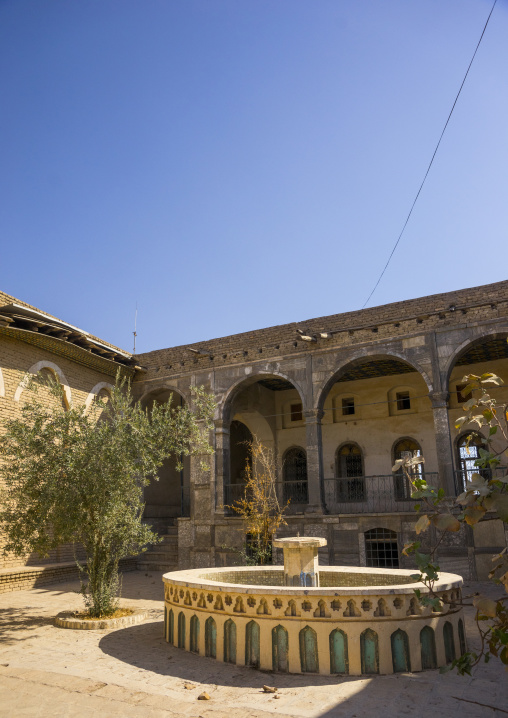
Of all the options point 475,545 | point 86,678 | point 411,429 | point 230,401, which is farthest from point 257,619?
point 411,429

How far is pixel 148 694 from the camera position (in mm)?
5531

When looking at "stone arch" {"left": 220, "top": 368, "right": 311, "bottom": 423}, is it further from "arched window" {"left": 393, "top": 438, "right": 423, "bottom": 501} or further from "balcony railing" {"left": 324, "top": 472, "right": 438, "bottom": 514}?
"arched window" {"left": 393, "top": 438, "right": 423, "bottom": 501}

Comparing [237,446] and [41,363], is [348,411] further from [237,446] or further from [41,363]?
[41,363]

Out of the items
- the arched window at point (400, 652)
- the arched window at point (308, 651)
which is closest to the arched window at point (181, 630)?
the arched window at point (308, 651)

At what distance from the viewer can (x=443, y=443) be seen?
550 inches

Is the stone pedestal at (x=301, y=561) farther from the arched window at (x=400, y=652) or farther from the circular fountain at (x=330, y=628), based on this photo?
the arched window at (x=400, y=652)

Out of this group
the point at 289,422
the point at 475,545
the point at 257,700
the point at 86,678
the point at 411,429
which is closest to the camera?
the point at 257,700

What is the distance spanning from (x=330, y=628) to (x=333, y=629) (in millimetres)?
32

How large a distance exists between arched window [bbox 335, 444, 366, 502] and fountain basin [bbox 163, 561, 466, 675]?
526 inches

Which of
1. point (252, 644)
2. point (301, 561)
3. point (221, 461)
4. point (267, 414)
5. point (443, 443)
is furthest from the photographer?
point (267, 414)

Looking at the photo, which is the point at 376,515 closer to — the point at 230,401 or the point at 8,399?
the point at 230,401

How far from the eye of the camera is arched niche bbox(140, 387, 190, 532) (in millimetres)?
19125

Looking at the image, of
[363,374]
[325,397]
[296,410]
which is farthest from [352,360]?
[296,410]

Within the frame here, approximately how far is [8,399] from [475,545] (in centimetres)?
1129
